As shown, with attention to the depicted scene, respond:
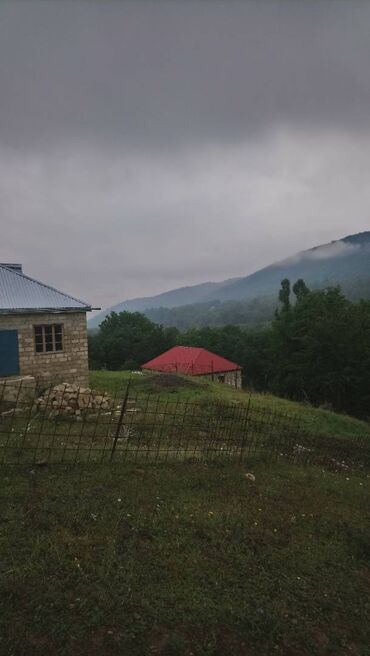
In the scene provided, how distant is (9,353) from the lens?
54.9 ft

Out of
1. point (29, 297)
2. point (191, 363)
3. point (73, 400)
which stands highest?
point (29, 297)

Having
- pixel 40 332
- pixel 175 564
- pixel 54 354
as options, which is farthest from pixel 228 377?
pixel 175 564

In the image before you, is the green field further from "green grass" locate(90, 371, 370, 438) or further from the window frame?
the window frame

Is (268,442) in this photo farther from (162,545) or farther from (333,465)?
(162,545)

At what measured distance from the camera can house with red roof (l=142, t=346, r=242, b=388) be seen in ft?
124

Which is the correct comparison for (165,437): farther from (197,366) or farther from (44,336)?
(197,366)

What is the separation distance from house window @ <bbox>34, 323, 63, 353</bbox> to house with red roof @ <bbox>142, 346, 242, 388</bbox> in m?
19.6

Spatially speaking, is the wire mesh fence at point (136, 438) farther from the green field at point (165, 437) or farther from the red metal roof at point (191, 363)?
the red metal roof at point (191, 363)

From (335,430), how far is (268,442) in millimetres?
6401

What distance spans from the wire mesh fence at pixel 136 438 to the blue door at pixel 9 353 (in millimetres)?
1294

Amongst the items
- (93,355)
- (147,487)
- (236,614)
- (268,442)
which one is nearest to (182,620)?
(236,614)

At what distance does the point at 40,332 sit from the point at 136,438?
30.3ft

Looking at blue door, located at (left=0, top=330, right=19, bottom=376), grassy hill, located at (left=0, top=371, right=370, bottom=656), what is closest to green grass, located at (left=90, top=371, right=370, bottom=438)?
blue door, located at (left=0, top=330, right=19, bottom=376)

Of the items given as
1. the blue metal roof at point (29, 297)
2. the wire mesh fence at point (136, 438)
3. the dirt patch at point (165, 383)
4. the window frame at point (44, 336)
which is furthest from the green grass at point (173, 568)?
the dirt patch at point (165, 383)
